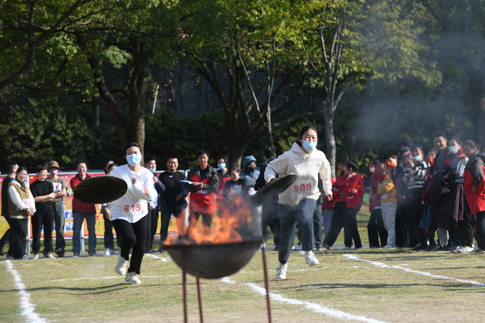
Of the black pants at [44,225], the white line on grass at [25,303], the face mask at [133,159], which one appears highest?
the face mask at [133,159]

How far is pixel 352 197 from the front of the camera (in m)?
12.9

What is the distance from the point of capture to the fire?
454 cm

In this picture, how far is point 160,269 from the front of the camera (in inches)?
412

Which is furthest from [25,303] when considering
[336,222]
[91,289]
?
[336,222]

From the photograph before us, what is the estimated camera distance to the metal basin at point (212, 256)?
165 inches

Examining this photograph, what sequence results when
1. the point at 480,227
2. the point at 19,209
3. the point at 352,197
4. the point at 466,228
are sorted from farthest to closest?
1. the point at 352,197
2. the point at 19,209
3. the point at 466,228
4. the point at 480,227

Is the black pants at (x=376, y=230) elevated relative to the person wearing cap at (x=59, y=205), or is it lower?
lower

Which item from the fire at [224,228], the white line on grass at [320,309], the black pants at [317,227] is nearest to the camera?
the fire at [224,228]

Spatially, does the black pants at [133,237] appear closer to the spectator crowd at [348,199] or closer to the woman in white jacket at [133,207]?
the woman in white jacket at [133,207]

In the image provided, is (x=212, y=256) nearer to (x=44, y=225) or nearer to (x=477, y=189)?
(x=477, y=189)

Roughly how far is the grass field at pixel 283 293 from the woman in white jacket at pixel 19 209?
6.11 ft

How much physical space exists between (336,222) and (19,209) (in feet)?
22.2

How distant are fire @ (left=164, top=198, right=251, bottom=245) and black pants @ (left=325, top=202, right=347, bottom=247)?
316 inches

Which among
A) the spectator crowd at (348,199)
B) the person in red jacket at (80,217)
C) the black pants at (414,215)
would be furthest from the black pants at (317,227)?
the person in red jacket at (80,217)
